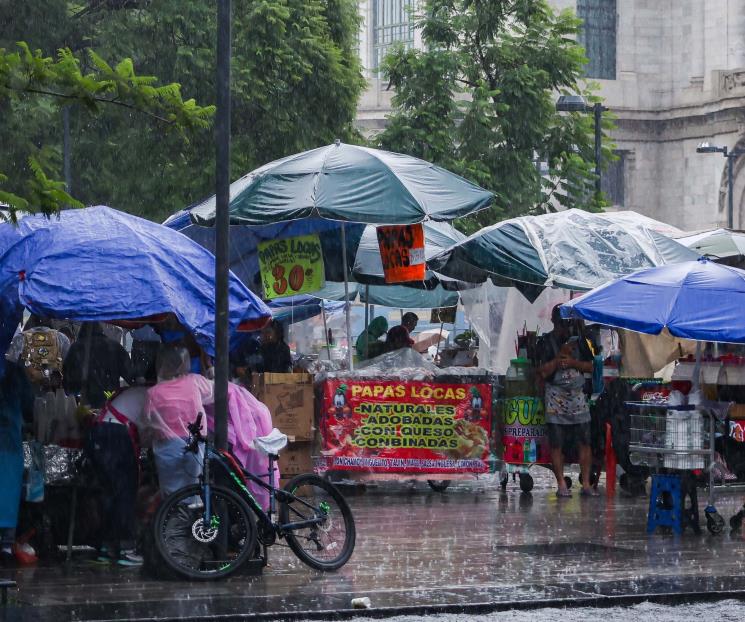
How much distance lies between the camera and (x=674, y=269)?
49.1ft

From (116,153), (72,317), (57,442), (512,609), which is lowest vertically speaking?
(512,609)

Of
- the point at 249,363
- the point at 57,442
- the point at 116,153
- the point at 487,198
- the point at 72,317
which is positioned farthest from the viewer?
the point at 116,153

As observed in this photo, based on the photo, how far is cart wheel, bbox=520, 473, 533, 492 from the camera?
715 inches

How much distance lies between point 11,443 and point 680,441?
572 centimetres

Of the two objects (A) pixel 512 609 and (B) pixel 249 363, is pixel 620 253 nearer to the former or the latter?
(B) pixel 249 363

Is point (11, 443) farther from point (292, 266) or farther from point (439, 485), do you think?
point (439, 485)

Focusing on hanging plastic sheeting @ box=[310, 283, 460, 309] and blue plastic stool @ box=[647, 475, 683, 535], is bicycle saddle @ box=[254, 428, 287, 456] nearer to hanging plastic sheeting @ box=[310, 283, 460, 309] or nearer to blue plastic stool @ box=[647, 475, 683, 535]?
blue plastic stool @ box=[647, 475, 683, 535]

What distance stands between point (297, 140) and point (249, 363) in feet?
44.2

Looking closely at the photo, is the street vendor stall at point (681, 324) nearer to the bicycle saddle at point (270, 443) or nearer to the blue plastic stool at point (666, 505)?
the blue plastic stool at point (666, 505)

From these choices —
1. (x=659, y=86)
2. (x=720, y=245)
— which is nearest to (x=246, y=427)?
(x=720, y=245)

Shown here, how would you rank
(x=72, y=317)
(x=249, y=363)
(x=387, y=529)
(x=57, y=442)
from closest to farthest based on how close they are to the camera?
(x=72, y=317)
(x=57, y=442)
(x=387, y=529)
(x=249, y=363)

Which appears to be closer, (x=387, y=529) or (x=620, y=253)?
(x=387, y=529)

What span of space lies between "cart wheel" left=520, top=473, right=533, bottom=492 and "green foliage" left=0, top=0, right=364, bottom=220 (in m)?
12.7

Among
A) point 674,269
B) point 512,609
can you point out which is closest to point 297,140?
point 674,269
